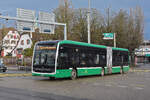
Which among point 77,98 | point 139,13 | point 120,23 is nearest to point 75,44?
point 77,98

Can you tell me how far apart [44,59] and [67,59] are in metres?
1.73

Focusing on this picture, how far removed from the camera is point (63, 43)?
61.1 feet

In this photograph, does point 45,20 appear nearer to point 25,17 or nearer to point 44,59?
point 25,17

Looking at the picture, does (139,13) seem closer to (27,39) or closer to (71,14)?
(71,14)

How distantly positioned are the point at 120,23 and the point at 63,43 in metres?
36.2

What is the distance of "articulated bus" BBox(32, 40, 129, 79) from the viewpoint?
17906mm

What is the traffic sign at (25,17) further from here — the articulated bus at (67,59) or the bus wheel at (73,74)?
the bus wheel at (73,74)

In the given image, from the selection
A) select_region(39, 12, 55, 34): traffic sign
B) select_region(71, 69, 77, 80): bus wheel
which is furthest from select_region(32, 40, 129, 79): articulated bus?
select_region(39, 12, 55, 34): traffic sign

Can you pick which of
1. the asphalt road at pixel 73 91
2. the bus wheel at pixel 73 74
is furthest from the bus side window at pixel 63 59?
the asphalt road at pixel 73 91

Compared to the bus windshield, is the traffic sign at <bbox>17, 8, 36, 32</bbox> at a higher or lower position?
higher

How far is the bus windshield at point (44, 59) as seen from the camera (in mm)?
17855

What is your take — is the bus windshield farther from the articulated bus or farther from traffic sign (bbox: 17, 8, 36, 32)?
traffic sign (bbox: 17, 8, 36, 32)

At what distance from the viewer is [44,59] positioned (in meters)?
18.2

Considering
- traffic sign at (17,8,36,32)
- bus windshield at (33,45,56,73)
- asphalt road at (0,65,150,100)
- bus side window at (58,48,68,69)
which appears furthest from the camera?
traffic sign at (17,8,36,32)
